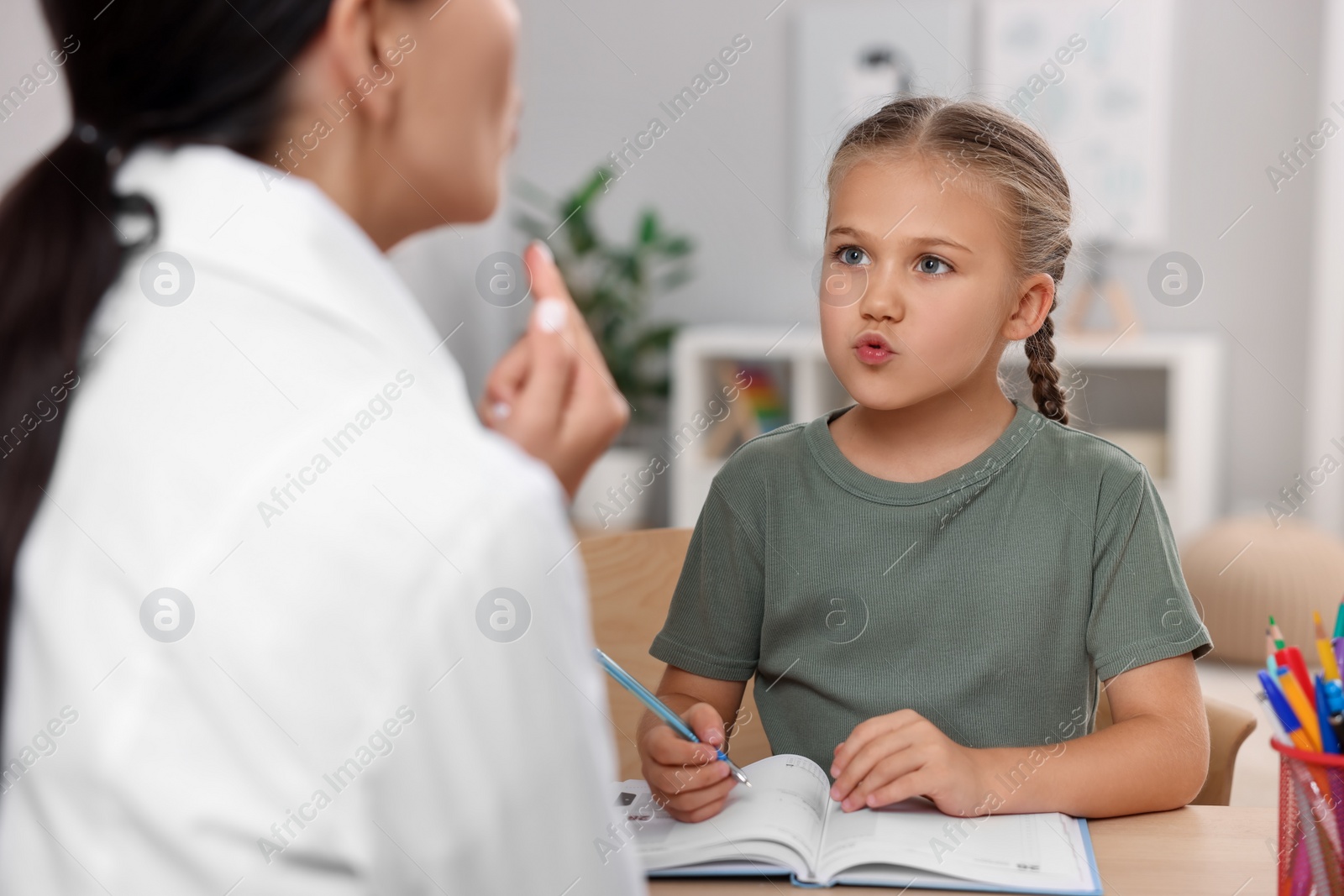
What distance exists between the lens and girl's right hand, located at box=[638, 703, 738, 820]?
854mm

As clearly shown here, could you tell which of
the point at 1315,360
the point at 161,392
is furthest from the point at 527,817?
the point at 1315,360

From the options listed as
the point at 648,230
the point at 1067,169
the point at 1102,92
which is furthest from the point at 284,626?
the point at 1102,92

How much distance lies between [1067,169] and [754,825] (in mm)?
2973

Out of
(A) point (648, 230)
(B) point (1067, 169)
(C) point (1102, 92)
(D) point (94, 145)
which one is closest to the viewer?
(D) point (94, 145)

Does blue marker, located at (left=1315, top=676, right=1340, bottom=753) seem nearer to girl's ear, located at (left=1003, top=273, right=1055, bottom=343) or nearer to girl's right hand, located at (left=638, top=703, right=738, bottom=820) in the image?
girl's right hand, located at (left=638, top=703, right=738, bottom=820)

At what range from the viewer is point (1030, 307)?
4.04ft

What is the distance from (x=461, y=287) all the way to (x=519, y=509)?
12.5ft

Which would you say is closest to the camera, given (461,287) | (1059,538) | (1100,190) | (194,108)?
(194,108)

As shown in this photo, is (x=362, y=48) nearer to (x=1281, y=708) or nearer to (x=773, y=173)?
(x=1281, y=708)

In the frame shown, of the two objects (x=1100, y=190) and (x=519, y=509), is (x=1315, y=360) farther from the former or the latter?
(x=519, y=509)

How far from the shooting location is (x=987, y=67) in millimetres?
3977

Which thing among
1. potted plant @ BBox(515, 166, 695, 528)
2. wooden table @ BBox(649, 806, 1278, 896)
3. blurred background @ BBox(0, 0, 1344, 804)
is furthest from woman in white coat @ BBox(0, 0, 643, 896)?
potted plant @ BBox(515, 166, 695, 528)

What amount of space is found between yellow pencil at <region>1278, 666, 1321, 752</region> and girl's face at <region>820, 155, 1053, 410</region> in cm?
51

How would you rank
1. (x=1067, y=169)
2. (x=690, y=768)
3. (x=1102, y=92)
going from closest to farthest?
(x=690, y=768) → (x=1067, y=169) → (x=1102, y=92)
